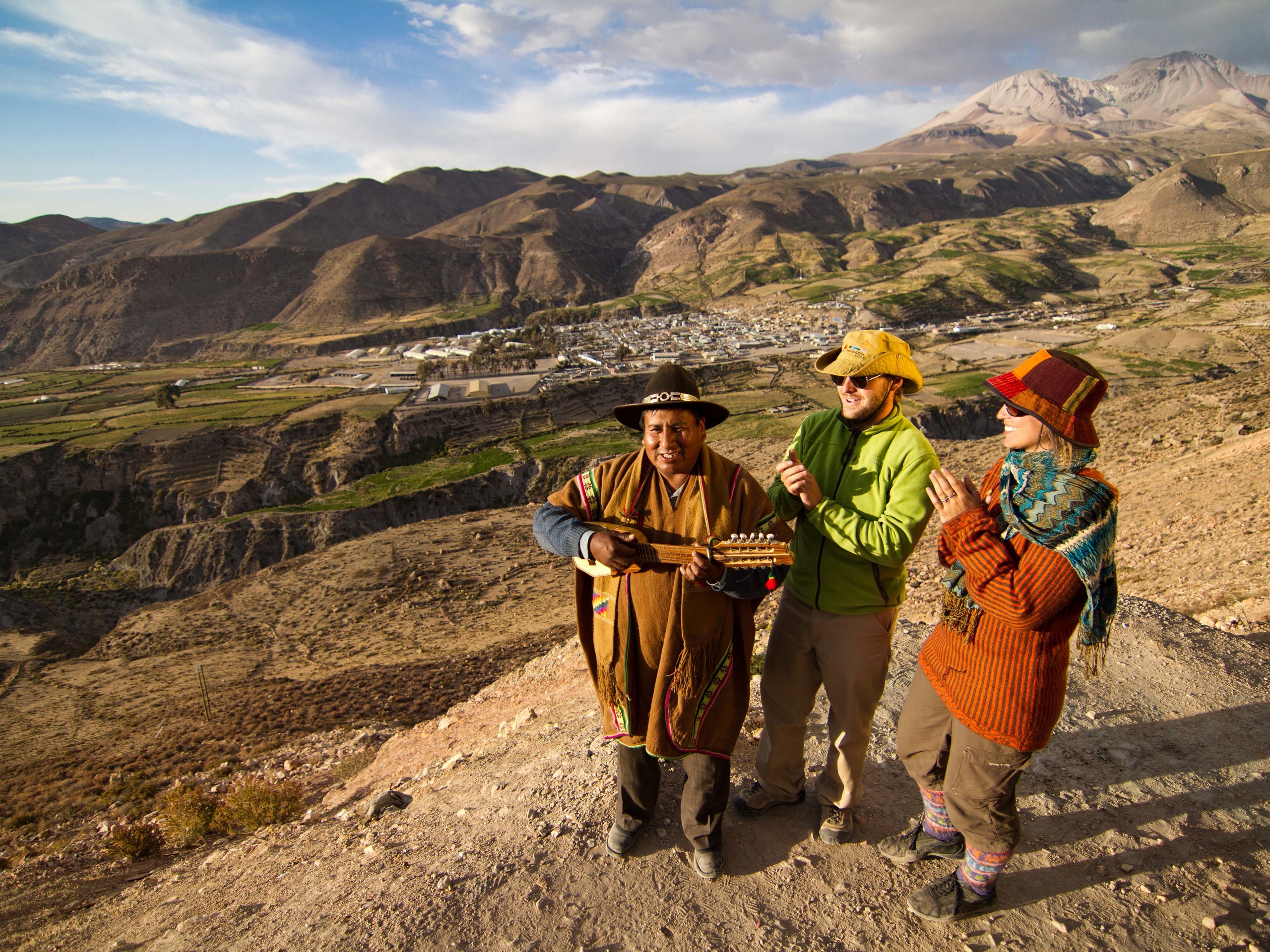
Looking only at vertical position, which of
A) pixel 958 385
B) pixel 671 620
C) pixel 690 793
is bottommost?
pixel 958 385

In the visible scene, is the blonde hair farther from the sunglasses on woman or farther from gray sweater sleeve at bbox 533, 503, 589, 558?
gray sweater sleeve at bbox 533, 503, 589, 558

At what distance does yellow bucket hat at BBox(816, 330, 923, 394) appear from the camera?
2.86m

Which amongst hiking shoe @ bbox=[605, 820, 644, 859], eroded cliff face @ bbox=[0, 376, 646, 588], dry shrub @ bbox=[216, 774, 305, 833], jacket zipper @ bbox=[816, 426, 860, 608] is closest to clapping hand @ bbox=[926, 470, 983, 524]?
jacket zipper @ bbox=[816, 426, 860, 608]

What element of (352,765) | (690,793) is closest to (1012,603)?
(690,793)

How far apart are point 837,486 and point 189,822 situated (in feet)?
20.5

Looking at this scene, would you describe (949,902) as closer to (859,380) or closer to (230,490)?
(859,380)

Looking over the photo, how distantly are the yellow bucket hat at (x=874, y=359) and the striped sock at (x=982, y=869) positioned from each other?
2132 millimetres

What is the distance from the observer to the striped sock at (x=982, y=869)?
2.78 metres

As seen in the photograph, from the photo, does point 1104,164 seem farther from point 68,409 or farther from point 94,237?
point 94,237

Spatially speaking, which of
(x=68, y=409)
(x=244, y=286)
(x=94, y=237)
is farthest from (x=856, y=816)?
(x=94, y=237)

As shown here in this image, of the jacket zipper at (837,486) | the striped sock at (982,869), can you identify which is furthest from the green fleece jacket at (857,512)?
the striped sock at (982,869)

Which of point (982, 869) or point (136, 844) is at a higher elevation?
point (982, 869)

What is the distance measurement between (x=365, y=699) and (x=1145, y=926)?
11039 millimetres

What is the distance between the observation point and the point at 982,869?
2816 millimetres
